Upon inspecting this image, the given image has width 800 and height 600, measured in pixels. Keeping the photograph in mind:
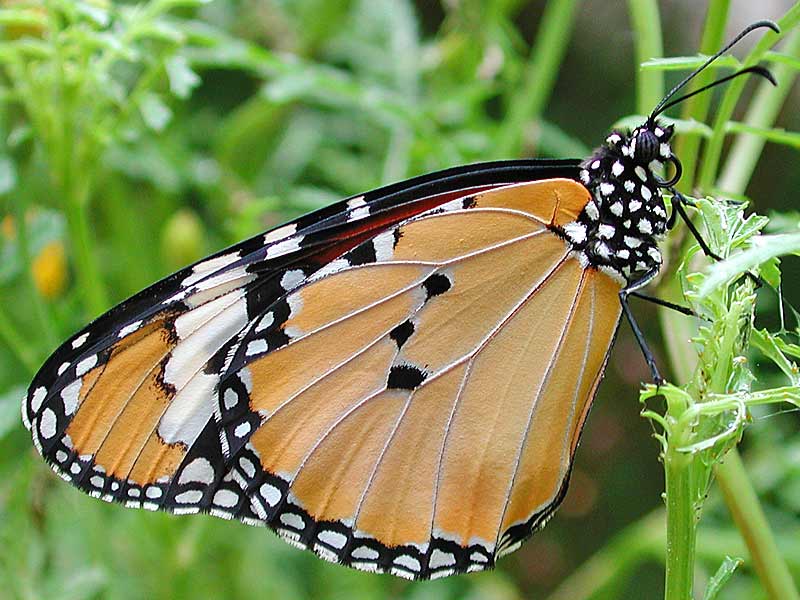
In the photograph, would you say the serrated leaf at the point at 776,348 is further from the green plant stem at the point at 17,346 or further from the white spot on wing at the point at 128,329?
the green plant stem at the point at 17,346

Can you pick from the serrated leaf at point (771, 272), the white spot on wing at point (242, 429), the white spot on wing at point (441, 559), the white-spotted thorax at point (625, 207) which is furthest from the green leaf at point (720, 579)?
the white spot on wing at point (242, 429)

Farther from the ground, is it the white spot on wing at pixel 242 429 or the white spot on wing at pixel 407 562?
the white spot on wing at pixel 242 429

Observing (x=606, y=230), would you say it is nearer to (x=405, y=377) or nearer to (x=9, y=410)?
(x=405, y=377)

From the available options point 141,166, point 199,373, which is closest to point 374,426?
point 199,373

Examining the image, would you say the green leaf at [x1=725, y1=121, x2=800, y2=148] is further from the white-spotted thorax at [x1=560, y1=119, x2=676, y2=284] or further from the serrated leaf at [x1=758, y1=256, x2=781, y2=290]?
the serrated leaf at [x1=758, y1=256, x2=781, y2=290]

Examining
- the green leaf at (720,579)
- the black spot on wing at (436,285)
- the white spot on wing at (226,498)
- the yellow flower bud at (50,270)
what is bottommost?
the green leaf at (720,579)

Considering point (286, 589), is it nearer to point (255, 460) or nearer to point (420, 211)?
point (255, 460)
